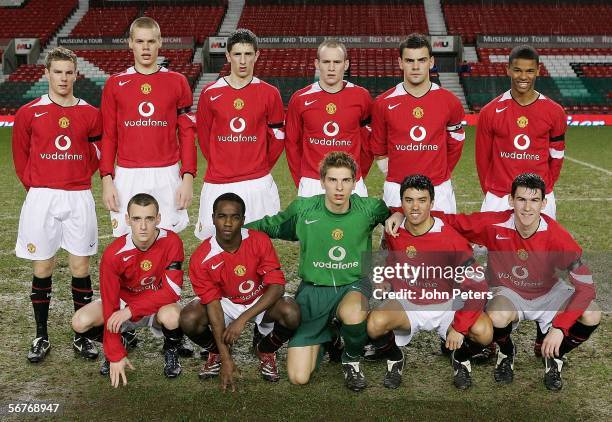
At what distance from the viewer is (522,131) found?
4277mm

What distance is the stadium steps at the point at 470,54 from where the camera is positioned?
76.2ft

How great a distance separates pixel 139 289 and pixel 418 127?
200 centimetres

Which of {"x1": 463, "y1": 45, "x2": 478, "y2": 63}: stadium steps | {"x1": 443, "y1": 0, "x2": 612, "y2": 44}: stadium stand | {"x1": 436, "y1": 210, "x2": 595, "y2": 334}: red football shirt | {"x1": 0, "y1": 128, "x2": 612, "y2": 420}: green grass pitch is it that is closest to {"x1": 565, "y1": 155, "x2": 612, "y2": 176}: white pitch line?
{"x1": 0, "y1": 128, "x2": 612, "y2": 420}: green grass pitch

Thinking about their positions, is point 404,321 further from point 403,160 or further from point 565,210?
point 565,210

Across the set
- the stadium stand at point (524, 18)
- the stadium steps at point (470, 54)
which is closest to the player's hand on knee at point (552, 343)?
the stadium steps at point (470, 54)

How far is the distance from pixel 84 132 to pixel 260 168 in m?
1.12

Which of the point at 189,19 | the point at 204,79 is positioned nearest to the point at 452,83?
the point at 204,79

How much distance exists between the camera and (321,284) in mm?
3789

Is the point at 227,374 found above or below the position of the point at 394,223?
below

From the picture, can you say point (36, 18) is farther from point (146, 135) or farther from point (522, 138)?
point (522, 138)

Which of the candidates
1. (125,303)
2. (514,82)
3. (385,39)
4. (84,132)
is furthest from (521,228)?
(385,39)

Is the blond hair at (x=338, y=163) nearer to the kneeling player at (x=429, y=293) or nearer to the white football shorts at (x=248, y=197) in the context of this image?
the kneeling player at (x=429, y=293)

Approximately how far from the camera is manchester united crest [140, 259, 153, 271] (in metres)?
3.72

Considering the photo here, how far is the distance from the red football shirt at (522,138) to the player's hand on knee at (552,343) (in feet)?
3.90
